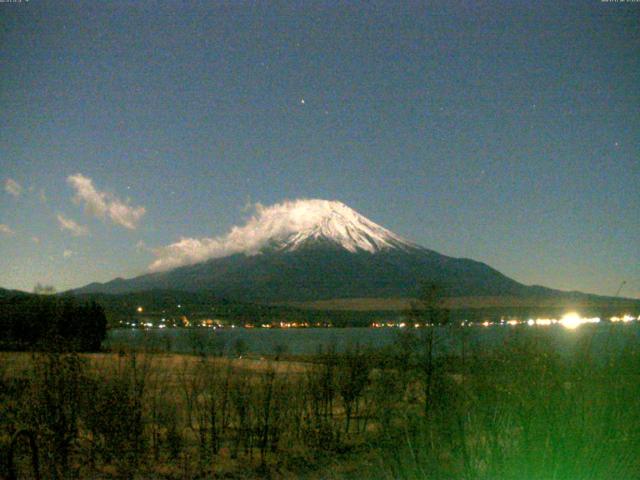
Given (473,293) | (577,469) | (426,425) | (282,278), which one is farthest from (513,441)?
(282,278)

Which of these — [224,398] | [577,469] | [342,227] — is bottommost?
[224,398]

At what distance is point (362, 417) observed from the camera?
46.3 feet

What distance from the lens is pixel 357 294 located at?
168m

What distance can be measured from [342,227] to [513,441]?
190 meters

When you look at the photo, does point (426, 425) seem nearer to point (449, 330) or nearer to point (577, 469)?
point (577, 469)

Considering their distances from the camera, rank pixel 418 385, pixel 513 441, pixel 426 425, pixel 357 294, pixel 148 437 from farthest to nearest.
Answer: pixel 357 294
pixel 418 385
pixel 148 437
pixel 426 425
pixel 513 441

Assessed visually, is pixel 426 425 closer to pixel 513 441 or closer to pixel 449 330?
pixel 513 441

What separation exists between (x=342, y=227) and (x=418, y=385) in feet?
597

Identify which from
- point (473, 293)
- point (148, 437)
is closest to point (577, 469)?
point (148, 437)

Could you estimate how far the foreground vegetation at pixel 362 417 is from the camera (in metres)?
3.12

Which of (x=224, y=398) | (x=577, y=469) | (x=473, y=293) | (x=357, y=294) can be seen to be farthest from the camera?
(x=357, y=294)

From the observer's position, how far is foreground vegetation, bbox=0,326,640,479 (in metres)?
3.12

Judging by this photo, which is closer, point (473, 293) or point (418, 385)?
point (418, 385)

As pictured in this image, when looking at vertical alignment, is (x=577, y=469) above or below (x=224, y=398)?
above
